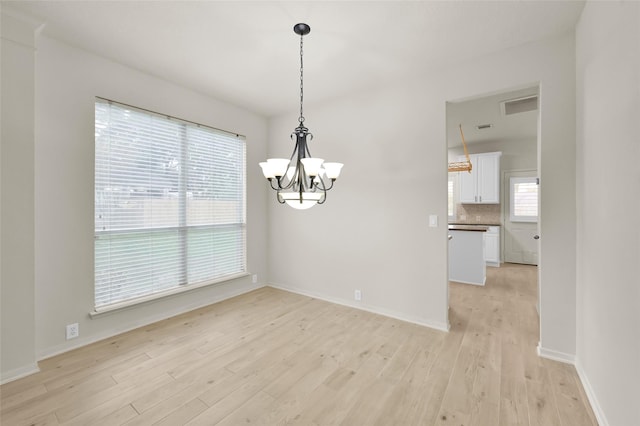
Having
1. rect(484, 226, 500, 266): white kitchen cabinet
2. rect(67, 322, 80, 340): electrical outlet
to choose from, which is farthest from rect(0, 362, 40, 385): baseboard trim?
rect(484, 226, 500, 266): white kitchen cabinet

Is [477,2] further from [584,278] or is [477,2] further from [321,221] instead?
[321,221]

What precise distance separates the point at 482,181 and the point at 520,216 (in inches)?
48.7

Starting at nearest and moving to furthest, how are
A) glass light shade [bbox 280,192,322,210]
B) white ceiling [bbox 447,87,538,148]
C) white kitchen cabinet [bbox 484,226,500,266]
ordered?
1. glass light shade [bbox 280,192,322,210]
2. white ceiling [bbox 447,87,538,148]
3. white kitchen cabinet [bbox 484,226,500,266]

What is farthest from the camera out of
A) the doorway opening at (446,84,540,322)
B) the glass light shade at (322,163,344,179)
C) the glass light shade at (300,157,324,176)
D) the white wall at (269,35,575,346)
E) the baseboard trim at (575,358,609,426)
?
the doorway opening at (446,84,540,322)

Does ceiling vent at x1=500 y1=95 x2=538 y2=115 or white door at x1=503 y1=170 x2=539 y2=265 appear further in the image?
white door at x1=503 y1=170 x2=539 y2=265

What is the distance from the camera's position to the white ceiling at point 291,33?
2109mm

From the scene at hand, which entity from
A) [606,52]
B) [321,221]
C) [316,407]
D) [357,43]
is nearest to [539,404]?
[316,407]

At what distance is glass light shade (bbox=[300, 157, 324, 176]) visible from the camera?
80.7 inches

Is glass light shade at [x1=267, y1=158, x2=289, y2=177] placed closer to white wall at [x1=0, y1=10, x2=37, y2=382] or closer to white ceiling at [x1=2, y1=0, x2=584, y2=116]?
white ceiling at [x1=2, y1=0, x2=584, y2=116]

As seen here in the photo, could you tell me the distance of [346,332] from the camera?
2.97 metres

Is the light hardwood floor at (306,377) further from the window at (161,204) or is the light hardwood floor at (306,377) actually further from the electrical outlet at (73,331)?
the window at (161,204)

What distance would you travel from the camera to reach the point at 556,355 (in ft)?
7.94

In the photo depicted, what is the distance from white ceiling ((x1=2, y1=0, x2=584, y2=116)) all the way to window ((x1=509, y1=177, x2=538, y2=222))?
5017mm

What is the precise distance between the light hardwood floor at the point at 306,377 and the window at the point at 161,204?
61cm
